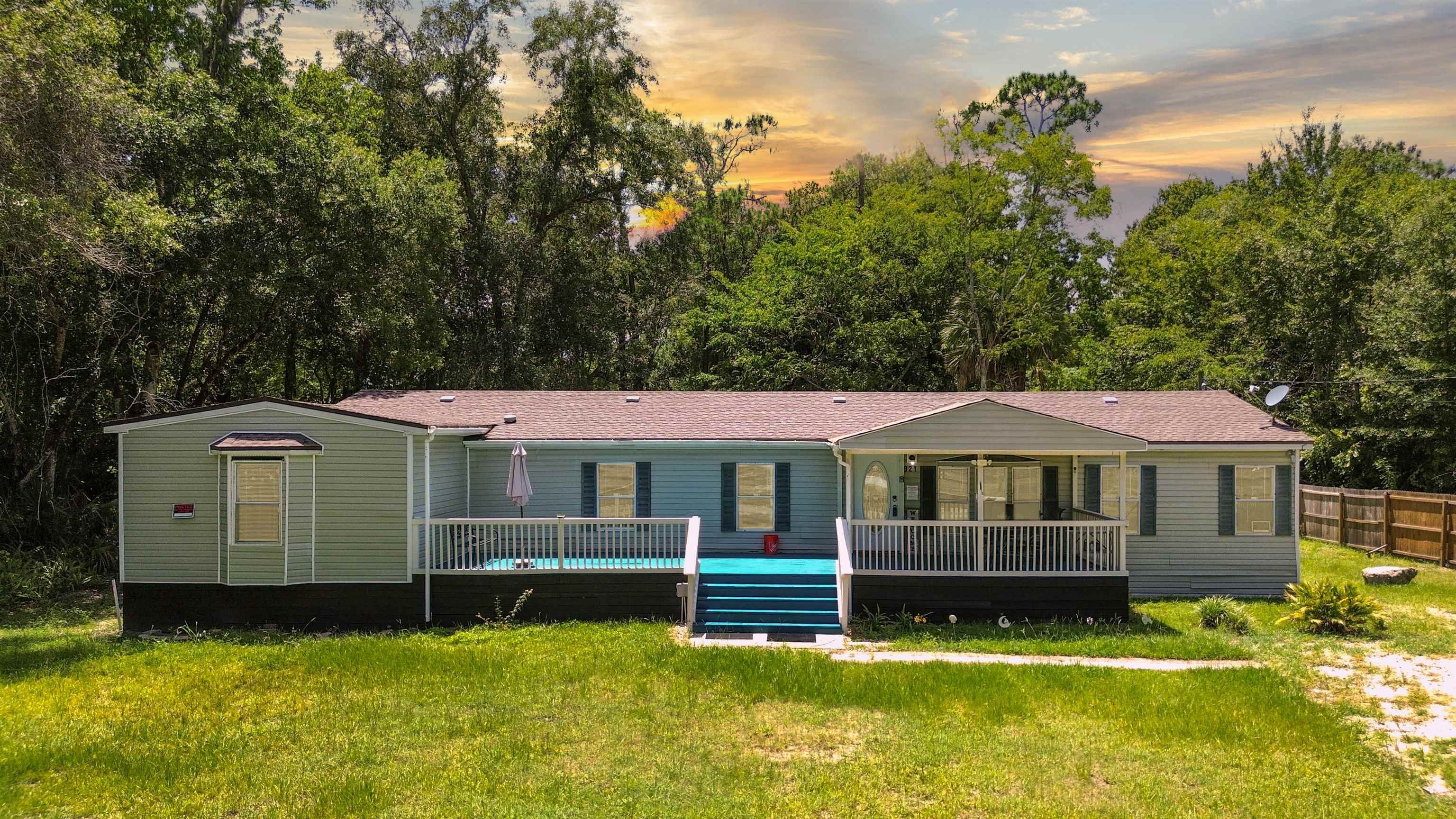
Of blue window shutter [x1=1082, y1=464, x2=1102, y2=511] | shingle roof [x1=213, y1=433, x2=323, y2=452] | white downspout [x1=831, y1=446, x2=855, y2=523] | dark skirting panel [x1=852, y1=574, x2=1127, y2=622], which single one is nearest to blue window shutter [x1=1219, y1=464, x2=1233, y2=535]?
blue window shutter [x1=1082, y1=464, x2=1102, y2=511]

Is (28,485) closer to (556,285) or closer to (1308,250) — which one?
(556,285)

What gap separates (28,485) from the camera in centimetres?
→ 1895

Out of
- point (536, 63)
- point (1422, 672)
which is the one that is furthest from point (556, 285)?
point (1422, 672)

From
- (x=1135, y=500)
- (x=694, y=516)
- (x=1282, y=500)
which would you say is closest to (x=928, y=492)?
(x=1135, y=500)

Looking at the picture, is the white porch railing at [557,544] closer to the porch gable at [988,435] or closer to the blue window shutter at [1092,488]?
the porch gable at [988,435]

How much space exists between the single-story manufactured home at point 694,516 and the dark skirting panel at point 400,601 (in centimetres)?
3

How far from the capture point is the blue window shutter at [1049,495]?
1678cm

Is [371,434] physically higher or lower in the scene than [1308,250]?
lower

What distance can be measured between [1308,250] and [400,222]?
25.9 m

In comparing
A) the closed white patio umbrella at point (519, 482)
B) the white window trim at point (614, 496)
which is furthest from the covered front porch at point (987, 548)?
the closed white patio umbrella at point (519, 482)

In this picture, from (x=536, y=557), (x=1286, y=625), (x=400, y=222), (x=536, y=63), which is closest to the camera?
(x=1286, y=625)

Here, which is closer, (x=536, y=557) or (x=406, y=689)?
(x=406, y=689)

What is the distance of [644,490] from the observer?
56.6 feet

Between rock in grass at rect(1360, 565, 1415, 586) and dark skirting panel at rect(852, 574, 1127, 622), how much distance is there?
6.98 metres
